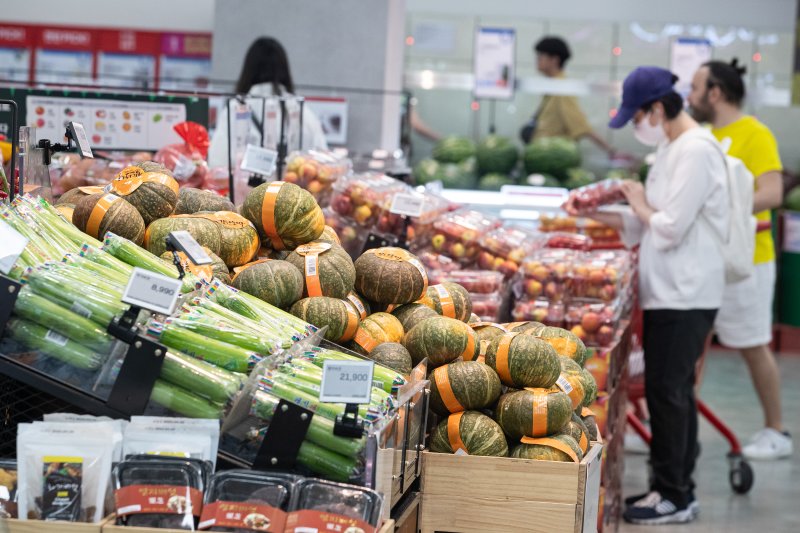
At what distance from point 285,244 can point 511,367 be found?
0.72 meters

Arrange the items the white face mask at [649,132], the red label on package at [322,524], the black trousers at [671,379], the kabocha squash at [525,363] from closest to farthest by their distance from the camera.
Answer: the red label on package at [322,524] → the kabocha squash at [525,363] → the black trousers at [671,379] → the white face mask at [649,132]

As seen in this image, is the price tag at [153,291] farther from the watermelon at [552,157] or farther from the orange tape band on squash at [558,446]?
the watermelon at [552,157]

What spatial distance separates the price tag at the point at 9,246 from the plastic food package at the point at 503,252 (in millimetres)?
2273

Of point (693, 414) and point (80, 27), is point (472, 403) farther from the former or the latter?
point (80, 27)

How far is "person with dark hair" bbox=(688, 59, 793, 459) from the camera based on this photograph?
17.5ft

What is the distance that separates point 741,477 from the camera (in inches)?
201

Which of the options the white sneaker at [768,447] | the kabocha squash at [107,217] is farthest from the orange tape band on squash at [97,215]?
the white sneaker at [768,447]

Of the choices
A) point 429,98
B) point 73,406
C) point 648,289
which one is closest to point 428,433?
point 73,406

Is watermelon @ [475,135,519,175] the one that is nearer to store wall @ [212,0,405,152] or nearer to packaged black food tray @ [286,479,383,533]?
store wall @ [212,0,405,152]

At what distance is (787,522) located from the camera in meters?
4.71

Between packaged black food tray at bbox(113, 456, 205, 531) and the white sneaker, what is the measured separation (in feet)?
14.1

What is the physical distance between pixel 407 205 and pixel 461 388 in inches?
59.3

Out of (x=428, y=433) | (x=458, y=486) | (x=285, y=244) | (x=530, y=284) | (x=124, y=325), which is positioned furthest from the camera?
(x=530, y=284)

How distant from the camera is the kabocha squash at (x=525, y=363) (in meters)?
2.61
